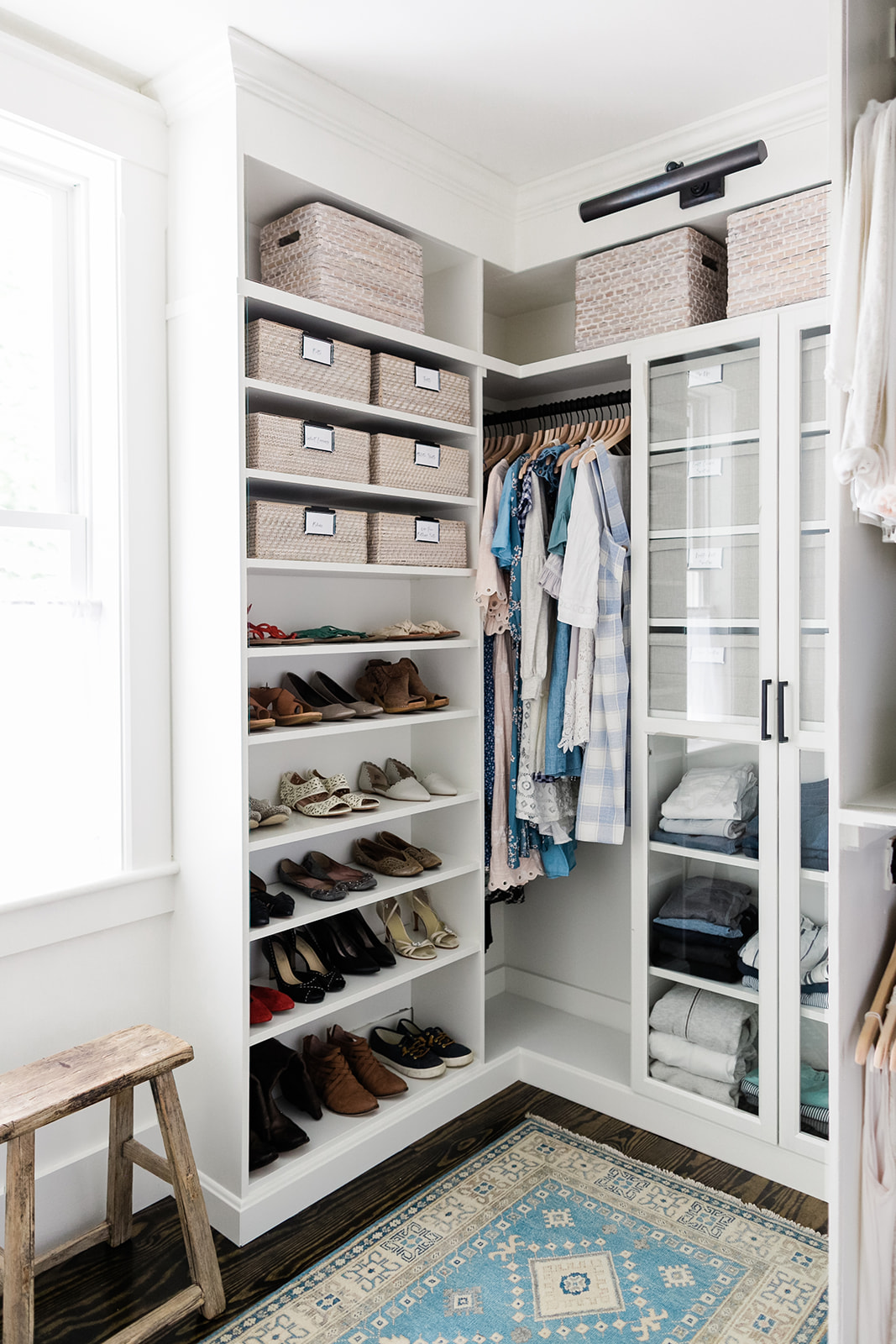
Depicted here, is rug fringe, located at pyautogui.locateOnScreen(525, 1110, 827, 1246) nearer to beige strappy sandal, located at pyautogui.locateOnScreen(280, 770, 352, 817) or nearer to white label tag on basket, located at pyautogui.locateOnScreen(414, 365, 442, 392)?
beige strappy sandal, located at pyautogui.locateOnScreen(280, 770, 352, 817)

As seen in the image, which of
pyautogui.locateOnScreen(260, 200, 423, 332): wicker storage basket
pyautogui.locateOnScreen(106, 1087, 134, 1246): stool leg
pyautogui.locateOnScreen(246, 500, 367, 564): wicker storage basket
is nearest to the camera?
pyautogui.locateOnScreen(106, 1087, 134, 1246): stool leg

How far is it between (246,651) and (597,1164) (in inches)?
65.4

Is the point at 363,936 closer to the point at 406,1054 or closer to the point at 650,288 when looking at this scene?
the point at 406,1054

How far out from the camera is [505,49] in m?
2.13

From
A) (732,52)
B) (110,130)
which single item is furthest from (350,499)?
(732,52)

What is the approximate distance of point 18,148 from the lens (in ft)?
7.04

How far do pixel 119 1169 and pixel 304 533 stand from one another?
1.53 metres

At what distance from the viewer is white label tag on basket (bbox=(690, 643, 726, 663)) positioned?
2508 millimetres

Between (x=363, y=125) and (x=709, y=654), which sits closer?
(x=363, y=125)

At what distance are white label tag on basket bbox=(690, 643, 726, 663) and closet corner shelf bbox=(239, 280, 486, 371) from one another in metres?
1.07

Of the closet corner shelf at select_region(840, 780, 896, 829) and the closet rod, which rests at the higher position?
the closet rod

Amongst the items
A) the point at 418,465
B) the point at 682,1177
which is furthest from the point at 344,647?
the point at 682,1177

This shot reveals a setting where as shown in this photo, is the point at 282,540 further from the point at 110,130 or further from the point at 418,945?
the point at 418,945

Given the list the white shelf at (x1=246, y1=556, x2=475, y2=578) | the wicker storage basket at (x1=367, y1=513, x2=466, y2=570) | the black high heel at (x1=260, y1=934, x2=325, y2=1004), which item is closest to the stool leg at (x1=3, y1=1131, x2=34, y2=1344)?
the black high heel at (x1=260, y1=934, x2=325, y2=1004)
